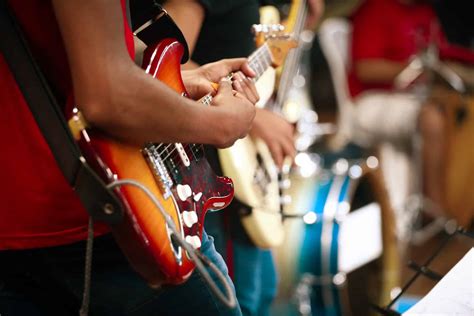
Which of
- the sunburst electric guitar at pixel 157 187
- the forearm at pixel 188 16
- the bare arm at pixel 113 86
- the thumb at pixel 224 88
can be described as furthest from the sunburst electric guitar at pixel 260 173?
the bare arm at pixel 113 86

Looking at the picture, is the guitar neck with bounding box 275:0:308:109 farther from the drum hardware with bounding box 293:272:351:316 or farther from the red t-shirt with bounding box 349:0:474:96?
the red t-shirt with bounding box 349:0:474:96

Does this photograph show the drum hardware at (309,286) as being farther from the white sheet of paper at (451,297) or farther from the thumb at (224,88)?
the thumb at (224,88)

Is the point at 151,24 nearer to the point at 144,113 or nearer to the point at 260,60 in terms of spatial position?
the point at 144,113

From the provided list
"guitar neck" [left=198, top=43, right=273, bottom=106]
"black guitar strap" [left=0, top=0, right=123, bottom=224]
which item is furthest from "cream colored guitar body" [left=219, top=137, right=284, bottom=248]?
"black guitar strap" [left=0, top=0, right=123, bottom=224]

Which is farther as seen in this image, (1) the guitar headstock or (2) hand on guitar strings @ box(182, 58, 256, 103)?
(1) the guitar headstock

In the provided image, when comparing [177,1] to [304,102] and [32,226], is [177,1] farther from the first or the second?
[304,102]

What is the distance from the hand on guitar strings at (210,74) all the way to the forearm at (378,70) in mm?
2499

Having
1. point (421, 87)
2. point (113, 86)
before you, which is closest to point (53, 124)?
point (113, 86)

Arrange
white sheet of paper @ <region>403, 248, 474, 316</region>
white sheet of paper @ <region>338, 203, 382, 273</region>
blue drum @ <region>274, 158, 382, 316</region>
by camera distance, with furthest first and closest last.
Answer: white sheet of paper @ <region>338, 203, 382, 273</region>, blue drum @ <region>274, 158, 382, 316</region>, white sheet of paper @ <region>403, 248, 474, 316</region>

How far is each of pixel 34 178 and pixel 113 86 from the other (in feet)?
0.62

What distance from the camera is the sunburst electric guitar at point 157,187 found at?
31.2 inches

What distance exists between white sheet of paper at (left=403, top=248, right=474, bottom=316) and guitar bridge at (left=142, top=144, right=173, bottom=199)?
467 mm

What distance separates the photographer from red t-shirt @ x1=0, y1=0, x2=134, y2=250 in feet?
2.70

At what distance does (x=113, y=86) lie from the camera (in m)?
0.76
